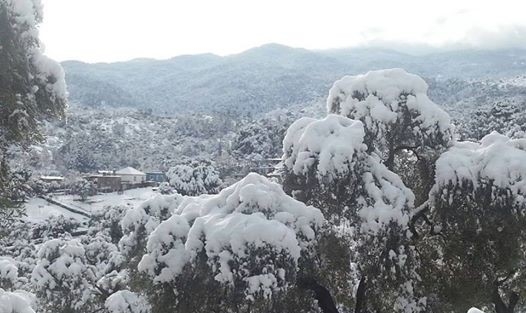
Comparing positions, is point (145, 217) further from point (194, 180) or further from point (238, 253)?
point (194, 180)

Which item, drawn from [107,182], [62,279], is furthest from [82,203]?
[62,279]

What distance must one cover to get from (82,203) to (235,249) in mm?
67020

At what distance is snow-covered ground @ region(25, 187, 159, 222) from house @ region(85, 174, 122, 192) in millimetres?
2722

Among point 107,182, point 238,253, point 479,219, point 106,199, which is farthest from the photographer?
point 107,182

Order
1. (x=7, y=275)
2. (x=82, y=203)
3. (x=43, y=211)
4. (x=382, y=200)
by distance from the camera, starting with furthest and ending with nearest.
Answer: (x=82, y=203) < (x=43, y=211) < (x=7, y=275) < (x=382, y=200)

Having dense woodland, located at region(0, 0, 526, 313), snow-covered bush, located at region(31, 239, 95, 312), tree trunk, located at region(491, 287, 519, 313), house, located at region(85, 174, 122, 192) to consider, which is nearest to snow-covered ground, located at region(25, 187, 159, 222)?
house, located at region(85, 174, 122, 192)

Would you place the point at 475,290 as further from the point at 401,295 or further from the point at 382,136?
the point at 382,136

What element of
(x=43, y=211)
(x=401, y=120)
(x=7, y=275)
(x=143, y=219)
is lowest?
(x=43, y=211)

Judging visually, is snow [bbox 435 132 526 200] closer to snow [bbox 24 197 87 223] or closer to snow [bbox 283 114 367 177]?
snow [bbox 283 114 367 177]

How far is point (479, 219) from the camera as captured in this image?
8680mm

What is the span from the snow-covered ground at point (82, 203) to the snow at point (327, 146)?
51078 millimetres

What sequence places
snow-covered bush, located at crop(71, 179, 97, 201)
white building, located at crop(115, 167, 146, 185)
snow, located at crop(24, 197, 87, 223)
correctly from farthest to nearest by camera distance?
white building, located at crop(115, 167, 146, 185) → snow-covered bush, located at crop(71, 179, 97, 201) → snow, located at crop(24, 197, 87, 223)

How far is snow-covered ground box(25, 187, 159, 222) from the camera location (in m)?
62.3

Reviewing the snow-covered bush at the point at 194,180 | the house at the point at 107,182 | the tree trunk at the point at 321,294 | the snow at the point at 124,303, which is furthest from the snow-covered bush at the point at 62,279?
the house at the point at 107,182
